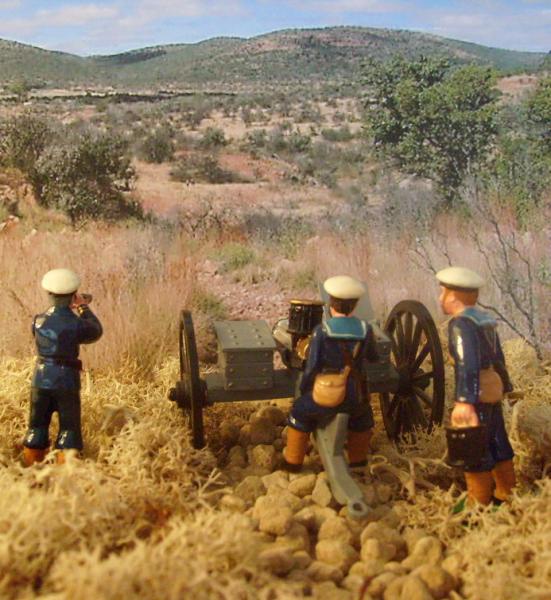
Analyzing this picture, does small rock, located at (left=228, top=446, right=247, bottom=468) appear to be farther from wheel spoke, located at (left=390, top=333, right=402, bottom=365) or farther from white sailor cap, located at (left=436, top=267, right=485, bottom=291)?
Result: white sailor cap, located at (left=436, top=267, right=485, bottom=291)

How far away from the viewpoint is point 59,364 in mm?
3520

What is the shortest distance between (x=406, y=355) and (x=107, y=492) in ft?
6.30

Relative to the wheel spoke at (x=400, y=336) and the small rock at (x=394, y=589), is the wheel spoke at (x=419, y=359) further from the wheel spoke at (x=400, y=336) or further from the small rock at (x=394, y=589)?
the small rock at (x=394, y=589)

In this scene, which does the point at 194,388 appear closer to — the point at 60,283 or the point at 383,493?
the point at 60,283

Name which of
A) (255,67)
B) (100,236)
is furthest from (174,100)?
(100,236)

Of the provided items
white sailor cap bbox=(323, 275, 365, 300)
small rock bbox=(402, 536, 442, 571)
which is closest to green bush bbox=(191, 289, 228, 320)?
white sailor cap bbox=(323, 275, 365, 300)

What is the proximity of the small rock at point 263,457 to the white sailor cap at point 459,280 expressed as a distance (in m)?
1.31

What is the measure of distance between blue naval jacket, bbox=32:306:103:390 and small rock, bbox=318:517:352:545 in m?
1.32

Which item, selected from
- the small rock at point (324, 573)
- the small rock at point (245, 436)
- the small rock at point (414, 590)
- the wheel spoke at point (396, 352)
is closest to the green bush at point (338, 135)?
the wheel spoke at point (396, 352)

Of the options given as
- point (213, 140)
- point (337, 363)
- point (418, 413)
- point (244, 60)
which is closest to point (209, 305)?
point (418, 413)

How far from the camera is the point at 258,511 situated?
328cm

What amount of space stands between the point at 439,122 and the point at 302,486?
28.7 feet

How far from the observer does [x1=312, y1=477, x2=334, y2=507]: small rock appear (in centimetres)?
347

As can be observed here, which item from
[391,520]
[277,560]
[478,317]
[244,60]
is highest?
[244,60]
